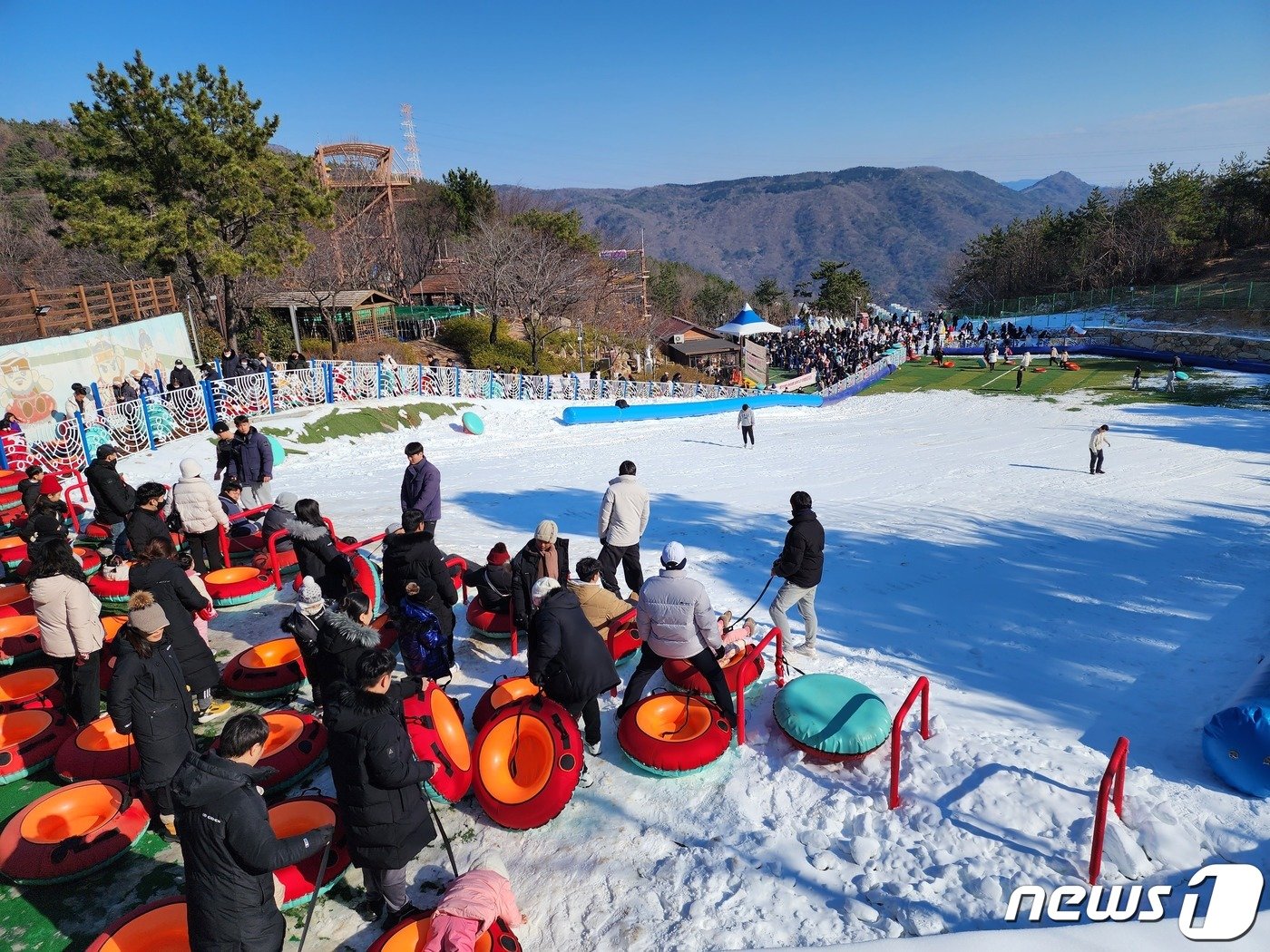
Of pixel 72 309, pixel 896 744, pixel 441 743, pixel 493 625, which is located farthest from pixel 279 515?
pixel 72 309

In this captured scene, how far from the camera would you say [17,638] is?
692 cm

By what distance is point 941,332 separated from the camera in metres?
41.7

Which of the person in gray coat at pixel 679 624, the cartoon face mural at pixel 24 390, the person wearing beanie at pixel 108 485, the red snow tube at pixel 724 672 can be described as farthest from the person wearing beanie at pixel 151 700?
the cartoon face mural at pixel 24 390

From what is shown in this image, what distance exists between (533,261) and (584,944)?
3470 centimetres

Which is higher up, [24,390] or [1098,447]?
[24,390]

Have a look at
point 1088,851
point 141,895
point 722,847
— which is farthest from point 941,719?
point 141,895

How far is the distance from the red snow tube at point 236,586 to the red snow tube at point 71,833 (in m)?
3.54

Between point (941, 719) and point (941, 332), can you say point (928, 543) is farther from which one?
point (941, 332)

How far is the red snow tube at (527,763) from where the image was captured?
4.64 m

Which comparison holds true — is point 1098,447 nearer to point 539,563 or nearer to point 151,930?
point 539,563

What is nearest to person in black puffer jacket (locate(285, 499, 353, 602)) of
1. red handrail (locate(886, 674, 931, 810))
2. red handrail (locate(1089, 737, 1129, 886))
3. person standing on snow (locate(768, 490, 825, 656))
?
person standing on snow (locate(768, 490, 825, 656))

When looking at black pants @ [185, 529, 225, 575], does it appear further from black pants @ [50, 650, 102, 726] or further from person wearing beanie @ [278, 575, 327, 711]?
person wearing beanie @ [278, 575, 327, 711]

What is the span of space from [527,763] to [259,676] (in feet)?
9.16

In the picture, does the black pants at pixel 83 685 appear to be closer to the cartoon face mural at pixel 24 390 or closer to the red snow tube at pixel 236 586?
the red snow tube at pixel 236 586
